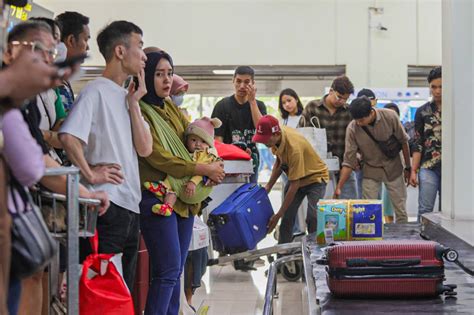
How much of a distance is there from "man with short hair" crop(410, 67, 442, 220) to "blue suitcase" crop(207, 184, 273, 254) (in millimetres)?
1561

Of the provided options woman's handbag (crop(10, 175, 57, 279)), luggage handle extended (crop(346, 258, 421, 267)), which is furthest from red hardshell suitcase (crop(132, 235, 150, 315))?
woman's handbag (crop(10, 175, 57, 279))

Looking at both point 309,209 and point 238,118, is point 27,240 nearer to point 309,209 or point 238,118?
point 309,209

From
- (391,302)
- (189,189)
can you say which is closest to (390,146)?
(189,189)

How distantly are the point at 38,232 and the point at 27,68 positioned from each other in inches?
12.2

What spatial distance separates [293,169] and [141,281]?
2042 mm

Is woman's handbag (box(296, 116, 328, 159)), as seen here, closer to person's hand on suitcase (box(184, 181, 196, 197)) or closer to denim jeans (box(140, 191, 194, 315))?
person's hand on suitcase (box(184, 181, 196, 197))

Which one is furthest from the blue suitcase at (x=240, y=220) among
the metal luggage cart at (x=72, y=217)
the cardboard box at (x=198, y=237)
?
the metal luggage cart at (x=72, y=217)

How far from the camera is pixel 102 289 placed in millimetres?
2709

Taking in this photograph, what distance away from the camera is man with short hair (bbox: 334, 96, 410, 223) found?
6602 millimetres

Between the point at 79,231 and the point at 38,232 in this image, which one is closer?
the point at 38,232

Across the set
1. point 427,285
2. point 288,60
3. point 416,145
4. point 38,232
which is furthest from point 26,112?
point 288,60

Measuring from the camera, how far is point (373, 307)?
2.95 metres

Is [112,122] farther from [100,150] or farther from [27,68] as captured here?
[27,68]

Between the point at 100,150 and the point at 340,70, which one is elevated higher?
the point at 340,70
